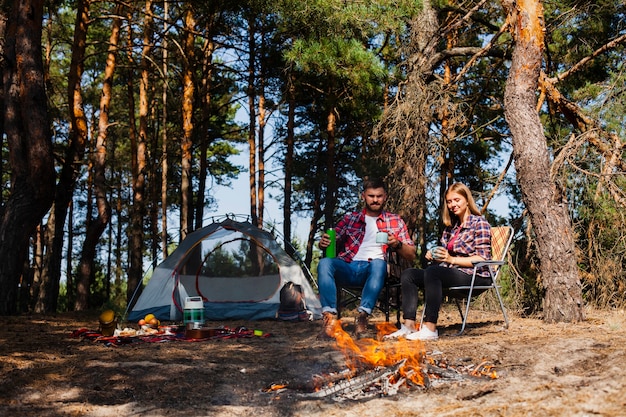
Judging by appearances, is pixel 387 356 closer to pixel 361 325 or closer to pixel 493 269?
pixel 361 325

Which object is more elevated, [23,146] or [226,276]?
[23,146]

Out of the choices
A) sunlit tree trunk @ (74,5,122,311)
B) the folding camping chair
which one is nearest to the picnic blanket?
the folding camping chair

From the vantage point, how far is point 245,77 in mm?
12773

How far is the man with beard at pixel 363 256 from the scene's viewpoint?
16.1ft

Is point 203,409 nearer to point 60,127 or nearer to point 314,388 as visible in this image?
point 314,388

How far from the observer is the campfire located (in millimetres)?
2945

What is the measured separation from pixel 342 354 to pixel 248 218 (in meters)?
5.03

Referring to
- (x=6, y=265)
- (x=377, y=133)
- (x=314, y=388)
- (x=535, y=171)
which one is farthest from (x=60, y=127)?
(x=314, y=388)

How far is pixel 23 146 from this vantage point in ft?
25.9

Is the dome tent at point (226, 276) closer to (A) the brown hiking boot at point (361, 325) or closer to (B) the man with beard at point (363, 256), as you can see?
(B) the man with beard at point (363, 256)

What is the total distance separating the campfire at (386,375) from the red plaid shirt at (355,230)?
1731 mm

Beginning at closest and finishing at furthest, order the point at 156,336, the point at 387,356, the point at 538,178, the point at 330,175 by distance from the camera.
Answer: the point at 387,356 → the point at 156,336 → the point at 538,178 → the point at 330,175

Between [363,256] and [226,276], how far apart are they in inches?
149

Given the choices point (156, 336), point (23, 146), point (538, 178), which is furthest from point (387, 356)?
point (23, 146)
